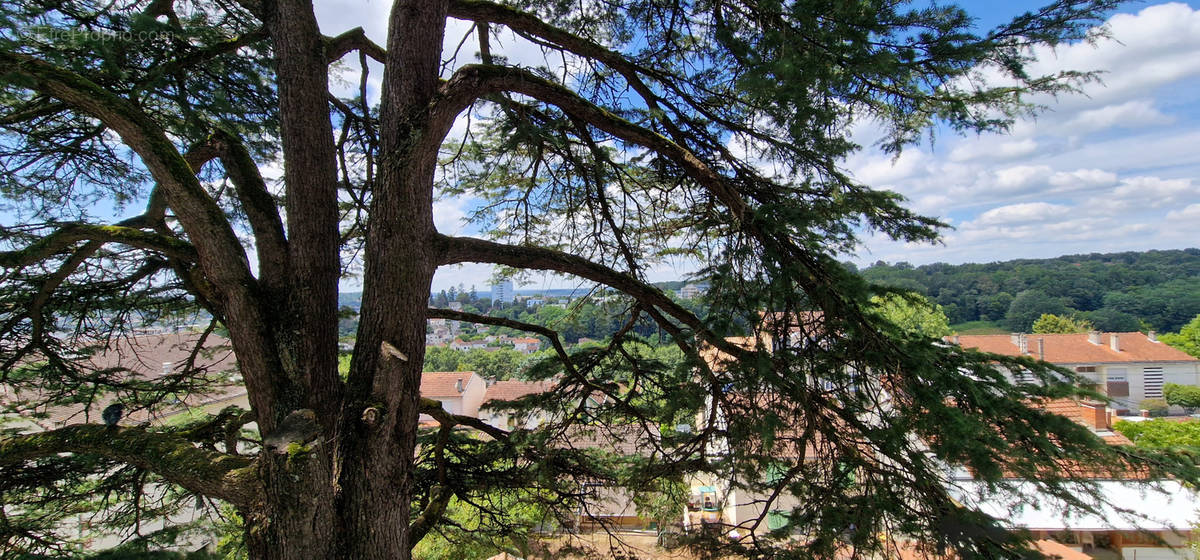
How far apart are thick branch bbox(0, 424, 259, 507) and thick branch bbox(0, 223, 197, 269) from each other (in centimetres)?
89

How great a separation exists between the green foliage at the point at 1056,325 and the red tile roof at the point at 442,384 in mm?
46336

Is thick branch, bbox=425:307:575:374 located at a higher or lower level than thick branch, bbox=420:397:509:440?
higher

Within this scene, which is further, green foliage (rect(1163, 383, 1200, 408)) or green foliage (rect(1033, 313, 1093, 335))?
green foliage (rect(1033, 313, 1093, 335))

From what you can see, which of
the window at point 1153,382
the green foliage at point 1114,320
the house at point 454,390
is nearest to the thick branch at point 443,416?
the house at point 454,390

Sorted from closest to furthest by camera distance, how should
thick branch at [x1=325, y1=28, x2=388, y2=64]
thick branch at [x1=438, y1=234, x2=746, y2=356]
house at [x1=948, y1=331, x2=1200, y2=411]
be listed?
thick branch at [x1=438, y1=234, x2=746, y2=356] → thick branch at [x1=325, y1=28, x2=388, y2=64] → house at [x1=948, y1=331, x2=1200, y2=411]

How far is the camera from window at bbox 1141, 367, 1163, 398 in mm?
29438

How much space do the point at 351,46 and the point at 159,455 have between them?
8.80 ft

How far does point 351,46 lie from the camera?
3.66 m

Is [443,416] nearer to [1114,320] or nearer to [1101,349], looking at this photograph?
[1101,349]

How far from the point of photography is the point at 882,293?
293cm

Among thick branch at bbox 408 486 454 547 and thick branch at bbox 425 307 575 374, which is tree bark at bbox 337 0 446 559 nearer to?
thick branch at bbox 425 307 575 374

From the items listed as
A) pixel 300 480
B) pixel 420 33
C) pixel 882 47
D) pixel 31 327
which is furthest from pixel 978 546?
pixel 31 327

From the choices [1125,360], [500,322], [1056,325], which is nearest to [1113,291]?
[1056,325]

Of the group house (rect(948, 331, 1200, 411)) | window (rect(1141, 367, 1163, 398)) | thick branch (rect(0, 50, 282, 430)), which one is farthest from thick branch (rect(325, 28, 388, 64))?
window (rect(1141, 367, 1163, 398))
